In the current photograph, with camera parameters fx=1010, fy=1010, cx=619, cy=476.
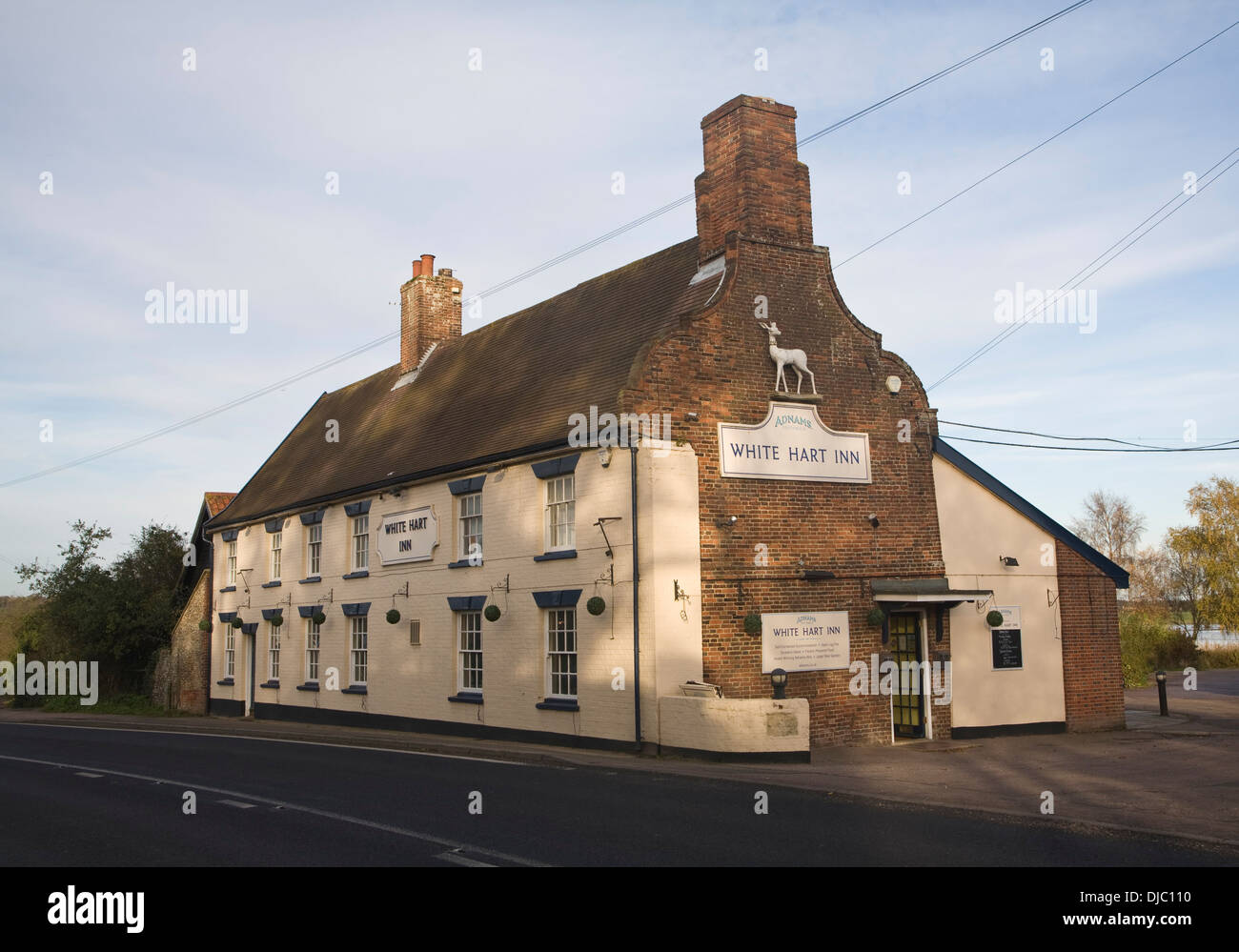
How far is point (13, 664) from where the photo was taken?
37844 mm

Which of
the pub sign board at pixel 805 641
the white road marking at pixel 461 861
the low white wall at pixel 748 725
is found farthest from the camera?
the pub sign board at pixel 805 641

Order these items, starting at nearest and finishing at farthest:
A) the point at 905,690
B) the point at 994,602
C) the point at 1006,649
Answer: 1. the point at 905,690
2. the point at 1006,649
3. the point at 994,602

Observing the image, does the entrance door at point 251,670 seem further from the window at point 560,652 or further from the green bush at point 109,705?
the window at point 560,652

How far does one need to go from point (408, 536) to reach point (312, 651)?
6.17 metres

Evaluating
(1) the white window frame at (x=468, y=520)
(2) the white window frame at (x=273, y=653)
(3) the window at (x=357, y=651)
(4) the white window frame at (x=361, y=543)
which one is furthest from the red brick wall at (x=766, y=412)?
(2) the white window frame at (x=273, y=653)

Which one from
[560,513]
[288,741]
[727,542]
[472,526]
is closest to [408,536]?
[472,526]

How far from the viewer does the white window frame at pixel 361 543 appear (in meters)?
24.1

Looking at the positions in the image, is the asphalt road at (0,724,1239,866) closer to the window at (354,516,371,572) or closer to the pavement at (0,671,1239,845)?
the pavement at (0,671,1239,845)

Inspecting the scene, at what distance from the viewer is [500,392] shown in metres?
22.1

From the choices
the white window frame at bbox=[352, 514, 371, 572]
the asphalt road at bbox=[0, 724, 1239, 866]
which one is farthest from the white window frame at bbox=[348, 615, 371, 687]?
the asphalt road at bbox=[0, 724, 1239, 866]

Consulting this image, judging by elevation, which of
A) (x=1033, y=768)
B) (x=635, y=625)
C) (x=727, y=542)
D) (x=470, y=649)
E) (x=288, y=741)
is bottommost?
(x=288, y=741)

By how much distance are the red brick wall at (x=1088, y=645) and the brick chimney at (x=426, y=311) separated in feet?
57.0

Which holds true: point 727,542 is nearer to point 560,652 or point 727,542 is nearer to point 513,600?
point 560,652
